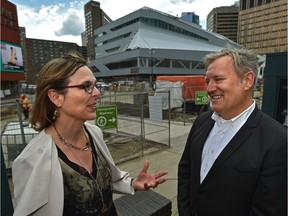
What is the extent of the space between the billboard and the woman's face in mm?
32179

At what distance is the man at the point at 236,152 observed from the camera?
149 cm

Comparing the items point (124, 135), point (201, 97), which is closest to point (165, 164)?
point (124, 135)

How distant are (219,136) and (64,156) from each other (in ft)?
4.28

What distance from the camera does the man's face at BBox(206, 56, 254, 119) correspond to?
67.9 inches

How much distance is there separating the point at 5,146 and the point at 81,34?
193169 mm

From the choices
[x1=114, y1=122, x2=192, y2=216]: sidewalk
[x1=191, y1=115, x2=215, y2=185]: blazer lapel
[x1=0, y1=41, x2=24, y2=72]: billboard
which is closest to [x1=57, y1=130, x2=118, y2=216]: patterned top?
[x1=191, y1=115, x2=215, y2=185]: blazer lapel

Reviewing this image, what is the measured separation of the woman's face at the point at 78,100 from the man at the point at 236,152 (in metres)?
1.06

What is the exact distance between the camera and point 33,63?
109 metres

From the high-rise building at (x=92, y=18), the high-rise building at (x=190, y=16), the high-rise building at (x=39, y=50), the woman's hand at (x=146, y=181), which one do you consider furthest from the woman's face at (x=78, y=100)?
the high-rise building at (x=190, y=16)

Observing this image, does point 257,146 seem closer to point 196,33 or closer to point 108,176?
point 108,176

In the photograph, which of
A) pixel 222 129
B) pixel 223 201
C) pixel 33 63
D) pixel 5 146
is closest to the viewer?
pixel 223 201

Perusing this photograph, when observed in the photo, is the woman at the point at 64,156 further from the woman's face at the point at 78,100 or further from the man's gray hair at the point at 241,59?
the man's gray hair at the point at 241,59

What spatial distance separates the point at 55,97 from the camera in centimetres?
155

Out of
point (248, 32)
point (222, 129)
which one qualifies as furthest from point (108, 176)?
point (248, 32)
